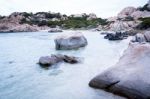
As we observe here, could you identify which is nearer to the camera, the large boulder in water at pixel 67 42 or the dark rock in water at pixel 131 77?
the dark rock in water at pixel 131 77

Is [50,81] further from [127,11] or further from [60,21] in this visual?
[127,11]

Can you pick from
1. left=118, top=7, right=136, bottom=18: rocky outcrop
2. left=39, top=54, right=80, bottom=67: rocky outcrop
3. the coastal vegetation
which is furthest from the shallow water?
left=118, top=7, right=136, bottom=18: rocky outcrop

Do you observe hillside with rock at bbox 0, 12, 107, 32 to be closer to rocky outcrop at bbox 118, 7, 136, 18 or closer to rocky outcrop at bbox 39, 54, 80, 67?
rocky outcrop at bbox 118, 7, 136, 18

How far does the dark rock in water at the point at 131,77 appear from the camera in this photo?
1348cm

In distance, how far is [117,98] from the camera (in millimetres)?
14039

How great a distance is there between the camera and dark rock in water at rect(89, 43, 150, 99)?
44.2ft

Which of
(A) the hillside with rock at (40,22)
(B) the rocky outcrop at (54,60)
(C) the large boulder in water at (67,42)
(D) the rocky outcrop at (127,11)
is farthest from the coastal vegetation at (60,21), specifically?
(B) the rocky outcrop at (54,60)

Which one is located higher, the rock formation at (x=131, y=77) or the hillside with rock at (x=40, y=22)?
the rock formation at (x=131, y=77)

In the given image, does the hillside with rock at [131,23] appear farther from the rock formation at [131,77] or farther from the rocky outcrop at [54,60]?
the rock formation at [131,77]

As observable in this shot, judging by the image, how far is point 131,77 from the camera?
46.7ft

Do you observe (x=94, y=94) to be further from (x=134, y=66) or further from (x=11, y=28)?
(x=11, y=28)

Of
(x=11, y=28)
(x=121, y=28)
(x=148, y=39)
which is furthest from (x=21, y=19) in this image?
(x=148, y=39)

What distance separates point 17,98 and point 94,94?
439 cm

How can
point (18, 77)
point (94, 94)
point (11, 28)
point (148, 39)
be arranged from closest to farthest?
point (94, 94)
point (18, 77)
point (148, 39)
point (11, 28)
